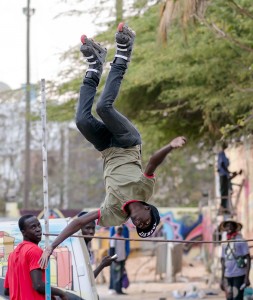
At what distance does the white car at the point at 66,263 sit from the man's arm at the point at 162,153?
6.69ft

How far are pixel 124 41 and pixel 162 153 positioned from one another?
4.23ft

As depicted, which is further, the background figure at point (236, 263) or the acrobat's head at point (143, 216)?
the background figure at point (236, 263)

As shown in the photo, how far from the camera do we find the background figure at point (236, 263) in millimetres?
14781

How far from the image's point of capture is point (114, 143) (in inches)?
309

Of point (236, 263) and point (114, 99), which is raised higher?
point (114, 99)

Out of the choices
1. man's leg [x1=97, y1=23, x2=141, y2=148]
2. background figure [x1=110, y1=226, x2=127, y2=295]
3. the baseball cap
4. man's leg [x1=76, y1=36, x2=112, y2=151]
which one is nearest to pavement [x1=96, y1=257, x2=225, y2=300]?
background figure [x1=110, y1=226, x2=127, y2=295]

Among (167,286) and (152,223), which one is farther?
(167,286)

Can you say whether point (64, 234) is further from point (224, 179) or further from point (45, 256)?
point (224, 179)

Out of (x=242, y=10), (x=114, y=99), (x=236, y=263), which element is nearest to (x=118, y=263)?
(x=236, y=263)

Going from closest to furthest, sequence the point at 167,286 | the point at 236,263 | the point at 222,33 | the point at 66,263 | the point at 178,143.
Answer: the point at 178,143
the point at 66,263
the point at 222,33
the point at 236,263
the point at 167,286

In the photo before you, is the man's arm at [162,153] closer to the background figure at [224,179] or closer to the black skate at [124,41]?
the black skate at [124,41]

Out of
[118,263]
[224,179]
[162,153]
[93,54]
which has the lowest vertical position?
[118,263]

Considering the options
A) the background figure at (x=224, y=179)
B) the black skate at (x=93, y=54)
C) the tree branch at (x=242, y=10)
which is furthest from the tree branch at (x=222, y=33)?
the background figure at (x=224, y=179)

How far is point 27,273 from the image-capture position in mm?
8188
